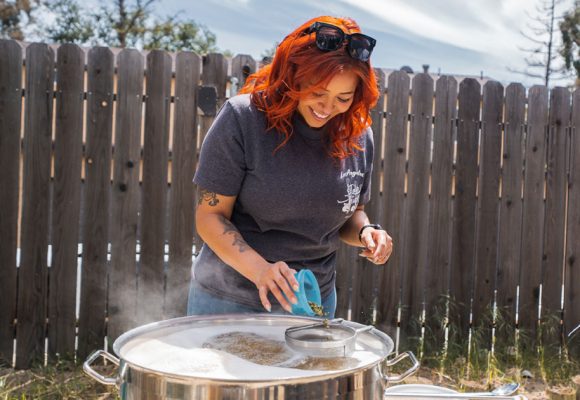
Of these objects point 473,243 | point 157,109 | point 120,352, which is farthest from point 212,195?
point 473,243

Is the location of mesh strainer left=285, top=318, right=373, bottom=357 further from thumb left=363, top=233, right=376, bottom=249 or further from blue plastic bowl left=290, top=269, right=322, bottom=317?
thumb left=363, top=233, right=376, bottom=249

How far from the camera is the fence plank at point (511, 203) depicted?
475cm

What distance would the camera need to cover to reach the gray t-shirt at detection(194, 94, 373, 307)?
1.83 metres

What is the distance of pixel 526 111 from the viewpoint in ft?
Answer: 15.7

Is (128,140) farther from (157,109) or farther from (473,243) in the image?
(473,243)

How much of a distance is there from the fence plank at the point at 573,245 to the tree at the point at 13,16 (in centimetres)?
2357

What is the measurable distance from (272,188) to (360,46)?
0.52 metres

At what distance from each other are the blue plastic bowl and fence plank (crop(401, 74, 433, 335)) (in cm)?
313

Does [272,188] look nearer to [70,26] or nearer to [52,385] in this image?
[52,385]

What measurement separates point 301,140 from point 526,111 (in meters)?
3.51

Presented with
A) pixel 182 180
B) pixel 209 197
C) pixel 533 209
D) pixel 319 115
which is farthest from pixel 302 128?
pixel 533 209

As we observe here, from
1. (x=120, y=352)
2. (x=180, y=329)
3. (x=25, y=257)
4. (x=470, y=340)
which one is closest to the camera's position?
(x=120, y=352)

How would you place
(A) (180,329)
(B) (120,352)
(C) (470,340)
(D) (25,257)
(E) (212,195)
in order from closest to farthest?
(B) (120,352) < (A) (180,329) < (E) (212,195) < (D) (25,257) < (C) (470,340)

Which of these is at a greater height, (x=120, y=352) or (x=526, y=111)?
(x=526, y=111)
